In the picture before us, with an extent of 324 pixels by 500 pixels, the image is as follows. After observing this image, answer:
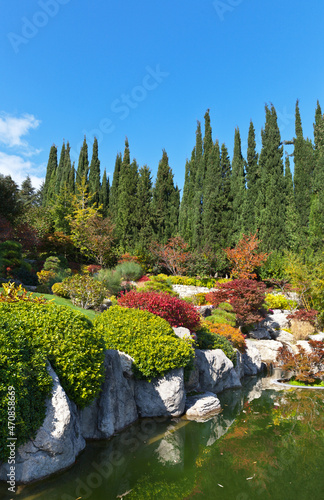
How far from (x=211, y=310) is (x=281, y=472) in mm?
9054

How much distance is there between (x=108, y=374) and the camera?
511cm

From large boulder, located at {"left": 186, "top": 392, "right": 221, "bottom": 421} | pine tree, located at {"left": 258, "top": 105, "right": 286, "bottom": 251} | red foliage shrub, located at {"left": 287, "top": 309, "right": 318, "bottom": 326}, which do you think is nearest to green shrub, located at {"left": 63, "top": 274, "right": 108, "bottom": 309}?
large boulder, located at {"left": 186, "top": 392, "right": 221, "bottom": 421}

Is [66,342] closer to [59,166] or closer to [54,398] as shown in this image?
[54,398]

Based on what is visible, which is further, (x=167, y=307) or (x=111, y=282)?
(x=111, y=282)

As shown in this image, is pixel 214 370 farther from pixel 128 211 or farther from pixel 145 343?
pixel 128 211

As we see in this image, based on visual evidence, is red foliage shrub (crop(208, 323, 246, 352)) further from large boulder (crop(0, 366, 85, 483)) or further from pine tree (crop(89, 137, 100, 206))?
pine tree (crop(89, 137, 100, 206))

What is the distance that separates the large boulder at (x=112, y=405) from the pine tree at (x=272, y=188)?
1824 cm

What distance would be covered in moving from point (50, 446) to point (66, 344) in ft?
3.99

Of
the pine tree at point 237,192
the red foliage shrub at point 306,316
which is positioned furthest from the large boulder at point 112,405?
the pine tree at point 237,192

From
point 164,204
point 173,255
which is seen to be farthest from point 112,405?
point 164,204

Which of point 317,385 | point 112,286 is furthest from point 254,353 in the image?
point 112,286

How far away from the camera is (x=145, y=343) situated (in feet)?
19.5

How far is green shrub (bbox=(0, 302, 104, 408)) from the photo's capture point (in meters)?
4.15

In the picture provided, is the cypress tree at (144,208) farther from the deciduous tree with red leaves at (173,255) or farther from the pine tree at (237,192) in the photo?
the pine tree at (237,192)
